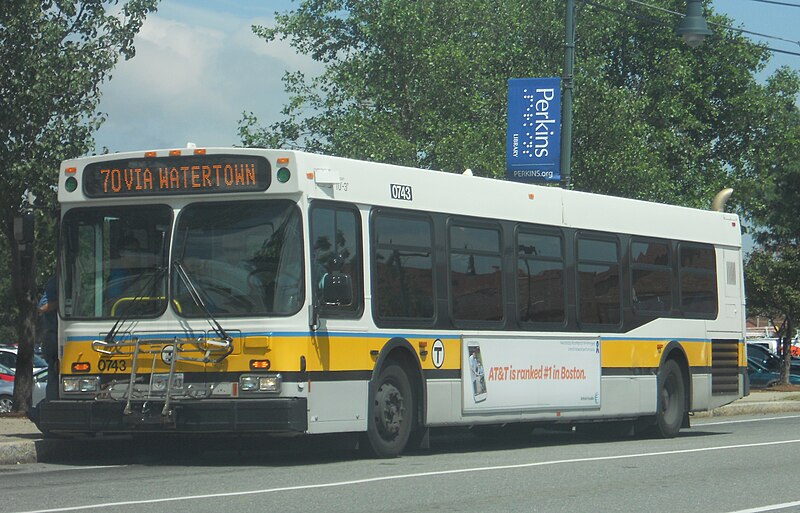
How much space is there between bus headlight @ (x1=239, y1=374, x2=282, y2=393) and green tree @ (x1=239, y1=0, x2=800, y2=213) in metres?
22.2

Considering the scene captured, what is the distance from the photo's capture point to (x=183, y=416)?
1316 cm

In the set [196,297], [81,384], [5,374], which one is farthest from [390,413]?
[5,374]

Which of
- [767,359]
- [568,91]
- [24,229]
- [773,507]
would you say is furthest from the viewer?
[767,359]

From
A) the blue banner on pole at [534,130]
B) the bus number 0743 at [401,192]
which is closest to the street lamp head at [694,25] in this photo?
the blue banner on pole at [534,130]

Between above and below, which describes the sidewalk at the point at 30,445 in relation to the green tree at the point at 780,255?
below

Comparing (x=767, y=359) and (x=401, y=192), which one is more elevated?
(x=401, y=192)

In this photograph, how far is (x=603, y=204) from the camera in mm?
18406

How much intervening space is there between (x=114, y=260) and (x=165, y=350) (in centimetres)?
116

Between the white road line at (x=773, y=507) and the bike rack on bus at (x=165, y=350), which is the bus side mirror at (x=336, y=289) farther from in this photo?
the white road line at (x=773, y=507)

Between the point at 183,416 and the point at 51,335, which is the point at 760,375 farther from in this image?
the point at 183,416

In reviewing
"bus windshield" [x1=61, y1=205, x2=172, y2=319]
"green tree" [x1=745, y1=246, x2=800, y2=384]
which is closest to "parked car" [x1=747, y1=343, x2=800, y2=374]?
"green tree" [x1=745, y1=246, x2=800, y2=384]

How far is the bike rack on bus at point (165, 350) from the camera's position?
13.2 m

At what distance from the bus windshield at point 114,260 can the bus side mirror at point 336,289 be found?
161cm

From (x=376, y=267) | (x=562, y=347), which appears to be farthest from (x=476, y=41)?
(x=376, y=267)
